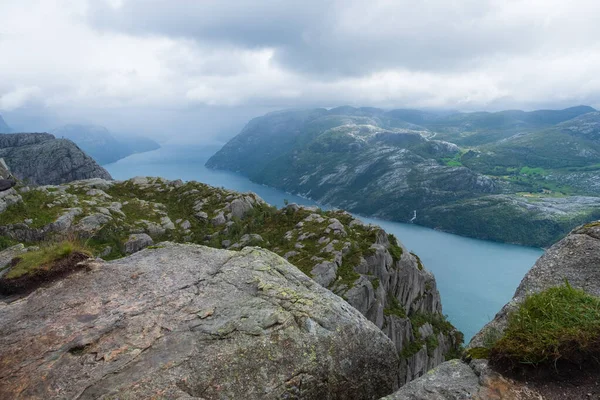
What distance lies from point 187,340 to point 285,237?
27.3 metres

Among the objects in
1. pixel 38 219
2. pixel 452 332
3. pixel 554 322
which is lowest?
pixel 452 332

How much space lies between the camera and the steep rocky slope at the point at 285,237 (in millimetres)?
32000

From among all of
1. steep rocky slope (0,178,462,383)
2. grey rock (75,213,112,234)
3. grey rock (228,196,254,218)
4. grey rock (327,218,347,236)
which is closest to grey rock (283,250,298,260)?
steep rocky slope (0,178,462,383)

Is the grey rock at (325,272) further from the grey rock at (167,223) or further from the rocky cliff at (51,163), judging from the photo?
the rocky cliff at (51,163)

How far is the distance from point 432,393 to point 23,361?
11.1 metres

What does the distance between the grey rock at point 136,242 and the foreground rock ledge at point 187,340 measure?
2179 centimetres

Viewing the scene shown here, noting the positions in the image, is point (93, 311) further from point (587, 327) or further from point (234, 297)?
point (587, 327)

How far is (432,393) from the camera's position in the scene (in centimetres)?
809

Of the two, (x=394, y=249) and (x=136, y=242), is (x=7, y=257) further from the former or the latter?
(x=394, y=249)

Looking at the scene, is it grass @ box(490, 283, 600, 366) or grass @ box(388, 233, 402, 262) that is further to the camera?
grass @ box(388, 233, 402, 262)

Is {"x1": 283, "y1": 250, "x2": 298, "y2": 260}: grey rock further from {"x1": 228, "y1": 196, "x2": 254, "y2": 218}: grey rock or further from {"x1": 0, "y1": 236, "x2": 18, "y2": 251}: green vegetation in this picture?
{"x1": 0, "y1": 236, "x2": 18, "y2": 251}: green vegetation

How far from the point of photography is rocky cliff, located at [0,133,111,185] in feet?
382

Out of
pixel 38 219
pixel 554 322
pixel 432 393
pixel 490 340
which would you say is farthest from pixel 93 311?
pixel 38 219

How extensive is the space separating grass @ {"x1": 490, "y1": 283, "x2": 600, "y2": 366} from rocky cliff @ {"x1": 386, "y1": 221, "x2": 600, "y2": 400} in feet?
1.48
